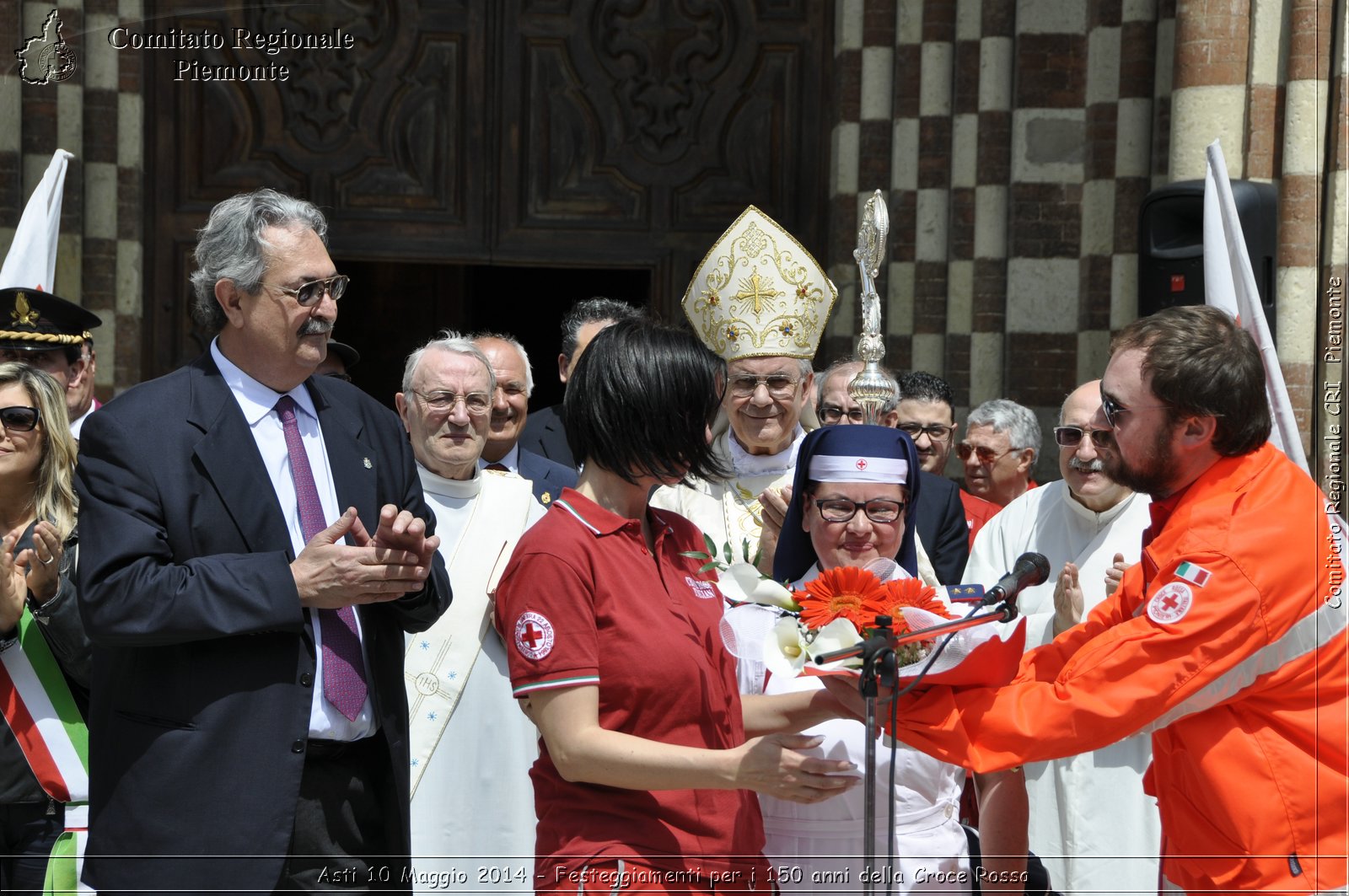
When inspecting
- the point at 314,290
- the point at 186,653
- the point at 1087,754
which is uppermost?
the point at 314,290

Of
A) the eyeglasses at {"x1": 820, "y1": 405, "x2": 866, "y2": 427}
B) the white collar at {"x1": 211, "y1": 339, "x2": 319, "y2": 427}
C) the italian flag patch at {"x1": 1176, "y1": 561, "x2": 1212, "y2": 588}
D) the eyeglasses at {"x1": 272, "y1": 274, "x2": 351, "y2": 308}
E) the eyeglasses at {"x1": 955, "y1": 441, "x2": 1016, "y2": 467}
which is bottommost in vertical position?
the eyeglasses at {"x1": 955, "y1": 441, "x2": 1016, "y2": 467}

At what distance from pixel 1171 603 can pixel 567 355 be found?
3.61m

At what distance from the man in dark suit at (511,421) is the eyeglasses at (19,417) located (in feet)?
5.32

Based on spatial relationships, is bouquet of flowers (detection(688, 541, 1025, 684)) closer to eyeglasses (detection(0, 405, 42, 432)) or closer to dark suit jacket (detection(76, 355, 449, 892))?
dark suit jacket (detection(76, 355, 449, 892))

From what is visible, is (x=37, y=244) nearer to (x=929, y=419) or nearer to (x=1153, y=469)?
(x=929, y=419)

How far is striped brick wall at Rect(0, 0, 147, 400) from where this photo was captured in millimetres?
7277

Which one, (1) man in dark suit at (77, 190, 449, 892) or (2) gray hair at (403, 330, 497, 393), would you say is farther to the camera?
(2) gray hair at (403, 330, 497, 393)

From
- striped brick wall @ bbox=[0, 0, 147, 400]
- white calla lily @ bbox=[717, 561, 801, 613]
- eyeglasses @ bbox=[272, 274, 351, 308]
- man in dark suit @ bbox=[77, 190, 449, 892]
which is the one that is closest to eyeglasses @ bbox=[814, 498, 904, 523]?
white calla lily @ bbox=[717, 561, 801, 613]

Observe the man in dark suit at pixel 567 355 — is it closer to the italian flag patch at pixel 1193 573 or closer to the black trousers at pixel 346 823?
the black trousers at pixel 346 823

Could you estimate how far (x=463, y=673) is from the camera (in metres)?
4.23

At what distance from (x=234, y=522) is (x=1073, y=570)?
2.22m

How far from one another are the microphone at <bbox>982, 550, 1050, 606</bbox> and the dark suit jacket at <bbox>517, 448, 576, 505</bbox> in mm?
2585

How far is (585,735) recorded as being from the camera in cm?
238

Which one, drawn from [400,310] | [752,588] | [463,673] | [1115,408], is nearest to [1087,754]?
[463,673]
